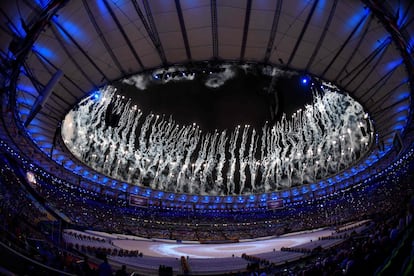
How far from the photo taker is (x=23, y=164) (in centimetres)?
3372

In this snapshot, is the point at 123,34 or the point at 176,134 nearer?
the point at 123,34

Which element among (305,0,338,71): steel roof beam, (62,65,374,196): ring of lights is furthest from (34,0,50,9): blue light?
(305,0,338,71): steel roof beam

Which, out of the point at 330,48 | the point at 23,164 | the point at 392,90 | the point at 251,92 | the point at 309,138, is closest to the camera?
the point at 330,48

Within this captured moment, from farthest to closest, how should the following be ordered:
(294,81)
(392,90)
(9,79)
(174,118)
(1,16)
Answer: (174,118) < (294,81) < (392,90) < (9,79) < (1,16)

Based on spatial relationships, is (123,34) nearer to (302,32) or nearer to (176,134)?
(302,32)

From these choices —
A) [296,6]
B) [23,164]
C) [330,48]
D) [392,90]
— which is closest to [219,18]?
[296,6]

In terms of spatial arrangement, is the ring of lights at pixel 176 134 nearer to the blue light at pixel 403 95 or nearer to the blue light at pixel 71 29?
the blue light at pixel 403 95

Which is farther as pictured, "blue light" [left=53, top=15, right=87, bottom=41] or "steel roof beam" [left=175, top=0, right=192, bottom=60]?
"steel roof beam" [left=175, top=0, right=192, bottom=60]

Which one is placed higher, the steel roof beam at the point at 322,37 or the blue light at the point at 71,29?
the steel roof beam at the point at 322,37

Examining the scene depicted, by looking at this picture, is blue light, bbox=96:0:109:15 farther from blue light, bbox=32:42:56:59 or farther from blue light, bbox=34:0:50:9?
blue light, bbox=32:42:56:59

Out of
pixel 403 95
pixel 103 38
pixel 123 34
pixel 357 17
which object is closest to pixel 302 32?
pixel 357 17

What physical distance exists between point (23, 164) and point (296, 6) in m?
29.1

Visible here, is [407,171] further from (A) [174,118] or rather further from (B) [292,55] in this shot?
(A) [174,118]

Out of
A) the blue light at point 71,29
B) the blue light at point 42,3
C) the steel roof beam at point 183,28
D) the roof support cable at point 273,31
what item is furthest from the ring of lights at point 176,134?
the blue light at point 42,3
